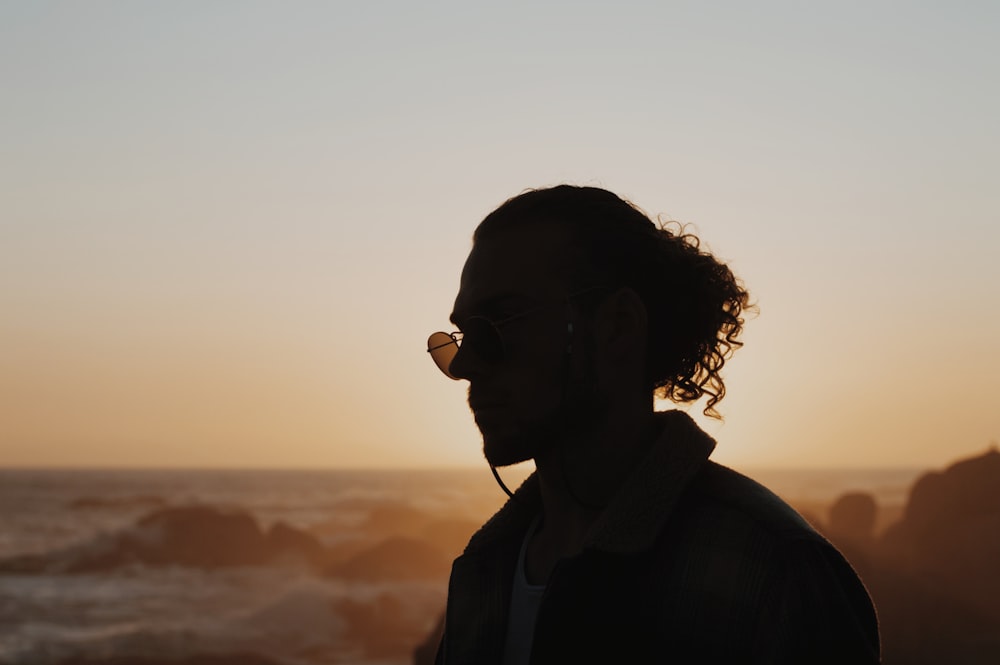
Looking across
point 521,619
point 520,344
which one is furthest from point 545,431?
point 521,619

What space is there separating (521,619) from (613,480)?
43 cm

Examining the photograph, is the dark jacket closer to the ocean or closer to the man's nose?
the man's nose

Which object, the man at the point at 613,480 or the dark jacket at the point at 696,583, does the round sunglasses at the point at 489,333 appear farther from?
the dark jacket at the point at 696,583

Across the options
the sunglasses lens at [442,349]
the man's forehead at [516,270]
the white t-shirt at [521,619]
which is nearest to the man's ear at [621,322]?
the man's forehead at [516,270]

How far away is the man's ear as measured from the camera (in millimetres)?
2596

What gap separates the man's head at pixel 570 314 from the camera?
8.39 feet

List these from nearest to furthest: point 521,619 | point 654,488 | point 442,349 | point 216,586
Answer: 1. point 654,488
2. point 521,619
3. point 442,349
4. point 216,586

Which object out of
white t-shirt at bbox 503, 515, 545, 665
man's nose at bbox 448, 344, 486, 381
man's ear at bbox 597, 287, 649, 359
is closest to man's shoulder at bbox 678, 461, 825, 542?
man's ear at bbox 597, 287, 649, 359

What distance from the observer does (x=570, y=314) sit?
2568mm

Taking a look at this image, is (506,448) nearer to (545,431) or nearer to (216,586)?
(545,431)

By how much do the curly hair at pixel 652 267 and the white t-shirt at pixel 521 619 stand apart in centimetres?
60

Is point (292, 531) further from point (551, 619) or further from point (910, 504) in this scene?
point (551, 619)

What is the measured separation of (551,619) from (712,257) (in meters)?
1.10

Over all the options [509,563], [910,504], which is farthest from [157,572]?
[509,563]
